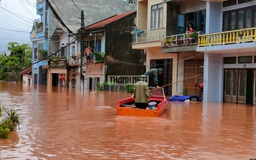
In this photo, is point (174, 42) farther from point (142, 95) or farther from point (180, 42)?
point (142, 95)

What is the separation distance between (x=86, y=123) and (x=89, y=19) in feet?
115

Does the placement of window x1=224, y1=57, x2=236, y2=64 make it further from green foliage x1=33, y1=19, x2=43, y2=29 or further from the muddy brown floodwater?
green foliage x1=33, y1=19, x2=43, y2=29

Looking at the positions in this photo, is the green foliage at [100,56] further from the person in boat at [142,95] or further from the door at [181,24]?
the person in boat at [142,95]

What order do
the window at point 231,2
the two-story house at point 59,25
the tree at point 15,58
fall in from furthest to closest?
the tree at point 15,58, the two-story house at point 59,25, the window at point 231,2

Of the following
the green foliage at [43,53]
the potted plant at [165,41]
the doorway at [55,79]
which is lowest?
the doorway at [55,79]

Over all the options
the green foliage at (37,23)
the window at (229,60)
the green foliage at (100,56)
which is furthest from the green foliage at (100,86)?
the green foliage at (37,23)

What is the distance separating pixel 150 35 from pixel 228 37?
29.4 feet

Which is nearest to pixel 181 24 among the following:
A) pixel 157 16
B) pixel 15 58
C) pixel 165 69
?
pixel 157 16

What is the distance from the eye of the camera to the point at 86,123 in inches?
507

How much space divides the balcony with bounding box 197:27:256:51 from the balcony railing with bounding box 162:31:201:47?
939 millimetres

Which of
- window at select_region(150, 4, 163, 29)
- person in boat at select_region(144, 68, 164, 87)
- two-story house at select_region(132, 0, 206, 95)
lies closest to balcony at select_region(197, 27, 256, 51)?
two-story house at select_region(132, 0, 206, 95)

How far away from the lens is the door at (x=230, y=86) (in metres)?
23.1

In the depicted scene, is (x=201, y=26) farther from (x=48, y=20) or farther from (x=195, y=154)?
(x=48, y=20)

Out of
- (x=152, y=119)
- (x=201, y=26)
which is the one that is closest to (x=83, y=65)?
(x=201, y=26)
